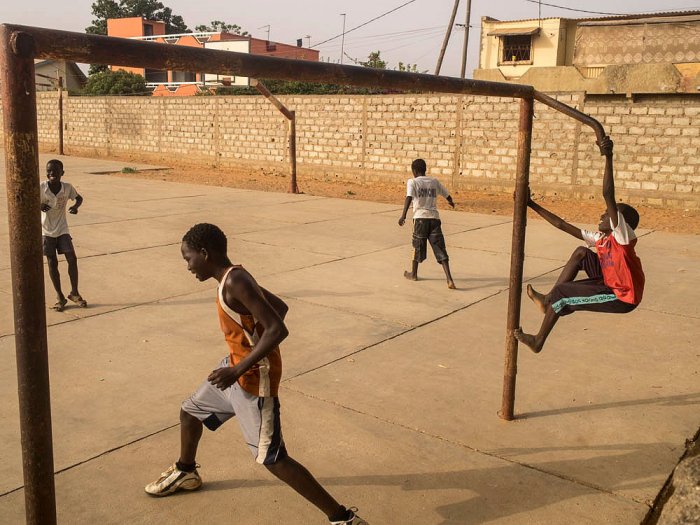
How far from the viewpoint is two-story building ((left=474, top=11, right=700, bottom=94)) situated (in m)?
23.6

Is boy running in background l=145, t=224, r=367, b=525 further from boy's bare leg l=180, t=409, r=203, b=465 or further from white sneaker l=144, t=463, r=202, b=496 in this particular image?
white sneaker l=144, t=463, r=202, b=496

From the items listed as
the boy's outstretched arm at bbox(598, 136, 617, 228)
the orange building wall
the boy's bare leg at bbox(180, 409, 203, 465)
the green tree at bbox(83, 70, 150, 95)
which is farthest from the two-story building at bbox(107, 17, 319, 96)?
the boy's bare leg at bbox(180, 409, 203, 465)

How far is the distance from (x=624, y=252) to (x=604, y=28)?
105ft

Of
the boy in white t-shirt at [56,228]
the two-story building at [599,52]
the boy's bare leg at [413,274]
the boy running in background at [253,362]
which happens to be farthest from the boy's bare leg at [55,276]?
the two-story building at [599,52]

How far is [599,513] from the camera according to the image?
10.2 ft

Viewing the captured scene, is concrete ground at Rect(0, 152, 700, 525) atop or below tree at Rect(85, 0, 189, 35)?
below

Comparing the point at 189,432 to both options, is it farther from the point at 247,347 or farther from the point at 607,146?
the point at 607,146

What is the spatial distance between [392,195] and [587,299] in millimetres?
12147

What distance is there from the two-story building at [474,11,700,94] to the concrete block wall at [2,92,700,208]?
2.26 m

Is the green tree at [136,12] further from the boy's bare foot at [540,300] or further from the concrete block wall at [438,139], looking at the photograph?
the boy's bare foot at [540,300]

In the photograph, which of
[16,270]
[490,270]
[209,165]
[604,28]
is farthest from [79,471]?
[604,28]

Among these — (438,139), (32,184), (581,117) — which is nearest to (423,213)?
(581,117)

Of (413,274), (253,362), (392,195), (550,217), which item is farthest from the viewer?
(392,195)

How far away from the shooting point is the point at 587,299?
151 inches
